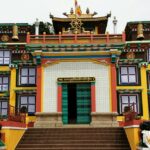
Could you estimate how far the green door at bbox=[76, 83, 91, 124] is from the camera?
71.3 feet

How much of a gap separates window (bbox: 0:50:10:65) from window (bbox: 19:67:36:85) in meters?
1.74

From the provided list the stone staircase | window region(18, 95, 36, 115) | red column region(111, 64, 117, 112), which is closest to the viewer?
the stone staircase

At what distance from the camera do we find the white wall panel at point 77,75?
2152 cm

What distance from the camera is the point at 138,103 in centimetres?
2517

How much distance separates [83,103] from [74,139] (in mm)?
5361

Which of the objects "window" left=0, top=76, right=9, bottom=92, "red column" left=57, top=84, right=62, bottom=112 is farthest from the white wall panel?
"window" left=0, top=76, right=9, bottom=92

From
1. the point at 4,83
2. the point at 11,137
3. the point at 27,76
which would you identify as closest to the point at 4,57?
the point at 4,83

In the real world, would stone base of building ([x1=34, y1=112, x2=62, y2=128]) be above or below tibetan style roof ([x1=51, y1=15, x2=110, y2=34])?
below

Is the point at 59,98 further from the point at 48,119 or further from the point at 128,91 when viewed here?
the point at 128,91

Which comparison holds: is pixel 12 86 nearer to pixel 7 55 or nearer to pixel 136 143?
pixel 7 55

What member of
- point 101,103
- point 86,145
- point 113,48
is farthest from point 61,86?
point 86,145

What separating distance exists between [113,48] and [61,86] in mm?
4360

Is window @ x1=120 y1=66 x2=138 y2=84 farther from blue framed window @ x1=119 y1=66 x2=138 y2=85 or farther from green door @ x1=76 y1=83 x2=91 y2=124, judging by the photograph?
green door @ x1=76 y1=83 x2=91 y2=124

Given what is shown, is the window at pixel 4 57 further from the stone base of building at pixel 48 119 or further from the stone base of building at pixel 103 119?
the stone base of building at pixel 103 119
